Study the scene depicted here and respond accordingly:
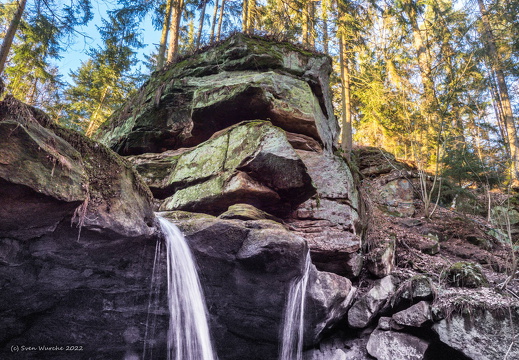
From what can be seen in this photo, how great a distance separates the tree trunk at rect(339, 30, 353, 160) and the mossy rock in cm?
622

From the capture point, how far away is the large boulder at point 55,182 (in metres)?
2.60

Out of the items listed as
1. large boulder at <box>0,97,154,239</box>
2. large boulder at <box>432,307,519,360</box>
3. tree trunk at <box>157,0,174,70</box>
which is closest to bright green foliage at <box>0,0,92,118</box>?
large boulder at <box>0,97,154,239</box>

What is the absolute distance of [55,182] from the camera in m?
2.80

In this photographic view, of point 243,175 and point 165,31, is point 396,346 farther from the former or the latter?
point 165,31

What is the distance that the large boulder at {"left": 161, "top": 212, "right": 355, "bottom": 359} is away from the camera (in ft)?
12.8

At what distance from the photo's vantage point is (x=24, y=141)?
2.70 m

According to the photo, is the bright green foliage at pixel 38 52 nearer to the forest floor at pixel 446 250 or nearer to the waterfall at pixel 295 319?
the waterfall at pixel 295 319

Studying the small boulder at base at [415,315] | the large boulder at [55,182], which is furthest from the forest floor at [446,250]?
the large boulder at [55,182]

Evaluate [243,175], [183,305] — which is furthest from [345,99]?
[183,305]

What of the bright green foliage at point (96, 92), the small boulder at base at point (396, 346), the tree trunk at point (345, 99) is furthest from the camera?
the bright green foliage at point (96, 92)

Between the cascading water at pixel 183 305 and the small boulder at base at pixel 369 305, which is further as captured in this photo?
the small boulder at base at pixel 369 305

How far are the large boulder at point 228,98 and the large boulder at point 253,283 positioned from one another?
3788 millimetres

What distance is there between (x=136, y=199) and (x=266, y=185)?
267 centimetres

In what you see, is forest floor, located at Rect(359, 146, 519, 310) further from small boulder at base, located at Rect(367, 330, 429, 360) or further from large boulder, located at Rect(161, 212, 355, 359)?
large boulder, located at Rect(161, 212, 355, 359)
